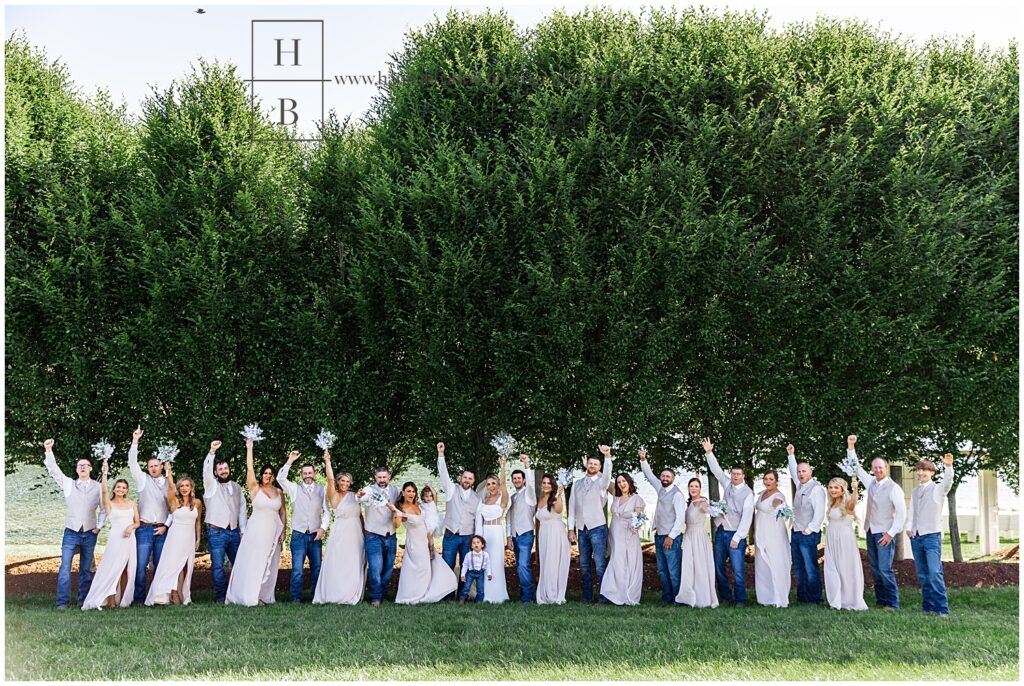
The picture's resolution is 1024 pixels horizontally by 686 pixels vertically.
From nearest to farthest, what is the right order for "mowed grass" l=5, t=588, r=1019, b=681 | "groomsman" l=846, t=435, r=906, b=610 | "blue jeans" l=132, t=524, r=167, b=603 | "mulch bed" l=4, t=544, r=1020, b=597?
1. "mowed grass" l=5, t=588, r=1019, b=681
2. "groomsman" l=846, t=435, r=906, b=610
3. "blue jeans" l=132, t=524, r=167, b=603
4. "mulch bed" l=4, t=544, r=1020, b=597

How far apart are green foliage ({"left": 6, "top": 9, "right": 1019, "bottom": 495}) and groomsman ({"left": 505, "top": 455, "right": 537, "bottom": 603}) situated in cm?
150

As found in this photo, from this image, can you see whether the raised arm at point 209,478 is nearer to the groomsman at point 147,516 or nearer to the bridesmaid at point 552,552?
the groomsman at point 147,516

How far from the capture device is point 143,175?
15500mm

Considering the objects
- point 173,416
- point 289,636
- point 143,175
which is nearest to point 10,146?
point 143,175

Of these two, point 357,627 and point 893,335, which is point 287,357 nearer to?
point 357,627


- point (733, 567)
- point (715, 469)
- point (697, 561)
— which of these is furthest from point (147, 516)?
point (733, 567)

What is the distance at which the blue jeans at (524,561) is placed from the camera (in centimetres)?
1336

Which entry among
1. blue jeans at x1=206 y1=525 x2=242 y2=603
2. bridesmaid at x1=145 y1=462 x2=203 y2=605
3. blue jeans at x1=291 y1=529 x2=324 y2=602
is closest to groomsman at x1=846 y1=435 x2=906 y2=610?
blue jeans at x1=291 y1=529 x2=324 y2=602

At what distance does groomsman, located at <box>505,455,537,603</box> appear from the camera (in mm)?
13375

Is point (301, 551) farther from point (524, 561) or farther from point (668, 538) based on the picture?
point (668, 538)

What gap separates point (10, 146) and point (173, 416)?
524 centimetres

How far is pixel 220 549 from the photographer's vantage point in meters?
13.4

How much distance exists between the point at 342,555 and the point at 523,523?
2624 mm

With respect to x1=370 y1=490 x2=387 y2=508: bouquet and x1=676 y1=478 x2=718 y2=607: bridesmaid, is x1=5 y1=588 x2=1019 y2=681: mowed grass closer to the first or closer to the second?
x1=676 y1=478 x2=718 y2=607: bridesmaid
